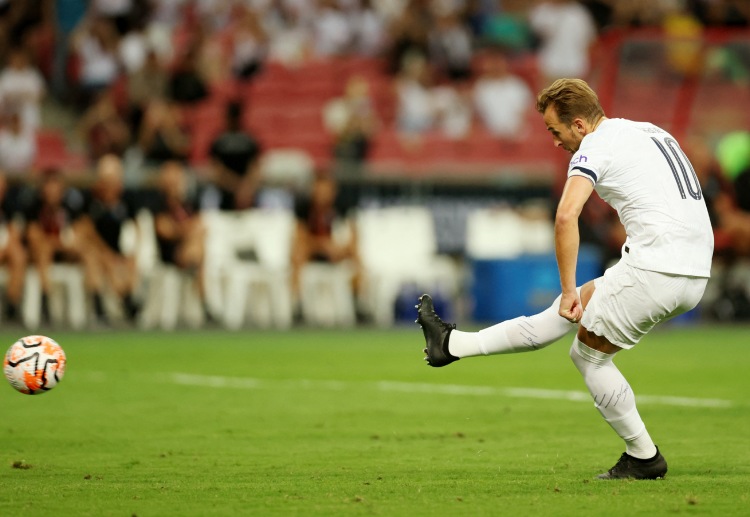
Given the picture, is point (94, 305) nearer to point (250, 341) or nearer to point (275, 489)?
point (250, 341)

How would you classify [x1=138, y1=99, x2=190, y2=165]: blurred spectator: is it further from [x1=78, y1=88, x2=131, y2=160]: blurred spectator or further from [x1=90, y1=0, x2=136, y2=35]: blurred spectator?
[x1=90, y1=0, x2=136, y2=35]: blurred spectator

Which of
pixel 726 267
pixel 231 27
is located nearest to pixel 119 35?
pixel 231 27

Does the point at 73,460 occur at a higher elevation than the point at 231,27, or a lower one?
lower

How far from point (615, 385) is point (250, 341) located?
10.9 metres

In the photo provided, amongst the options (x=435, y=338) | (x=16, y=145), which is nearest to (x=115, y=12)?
(x=16, y=145)

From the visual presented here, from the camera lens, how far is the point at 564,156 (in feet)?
69.4

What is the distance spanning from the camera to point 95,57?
2461cm

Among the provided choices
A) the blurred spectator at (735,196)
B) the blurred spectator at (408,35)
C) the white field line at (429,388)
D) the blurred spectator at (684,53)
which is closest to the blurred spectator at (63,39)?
the blurred spectator at (408,35)

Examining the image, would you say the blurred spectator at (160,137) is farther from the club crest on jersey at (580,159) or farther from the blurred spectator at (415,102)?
the club crest on jersey at (580,159)

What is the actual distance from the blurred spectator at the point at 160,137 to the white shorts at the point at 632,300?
14886mm

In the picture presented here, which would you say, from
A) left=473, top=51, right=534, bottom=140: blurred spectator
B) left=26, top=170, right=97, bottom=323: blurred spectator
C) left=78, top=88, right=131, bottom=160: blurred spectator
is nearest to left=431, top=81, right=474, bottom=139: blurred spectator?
left=473, top=51, right=534, bottom=140: blurred spectator

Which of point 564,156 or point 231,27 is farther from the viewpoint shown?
point 231,27

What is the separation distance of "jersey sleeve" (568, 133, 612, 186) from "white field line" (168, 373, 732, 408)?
14.0ft

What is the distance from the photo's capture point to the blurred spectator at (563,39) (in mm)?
25078
